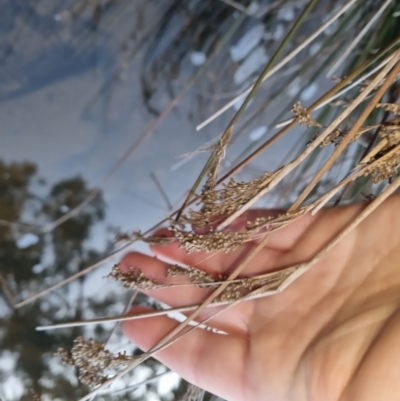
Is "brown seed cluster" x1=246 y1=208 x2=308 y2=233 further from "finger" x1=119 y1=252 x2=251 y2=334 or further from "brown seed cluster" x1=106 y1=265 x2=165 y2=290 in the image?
"finger" x1=119 y1=252 x2=251 y2=334

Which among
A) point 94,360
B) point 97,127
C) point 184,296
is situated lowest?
point 94,360

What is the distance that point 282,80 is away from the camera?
2.87ft

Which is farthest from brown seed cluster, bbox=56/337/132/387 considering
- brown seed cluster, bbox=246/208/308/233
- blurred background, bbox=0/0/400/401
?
blurred background, bbox=0/0/400/401

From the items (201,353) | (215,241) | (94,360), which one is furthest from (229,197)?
(201,353)

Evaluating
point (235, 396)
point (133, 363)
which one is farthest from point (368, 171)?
point (235, 396)

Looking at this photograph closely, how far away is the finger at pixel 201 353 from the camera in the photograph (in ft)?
1.84

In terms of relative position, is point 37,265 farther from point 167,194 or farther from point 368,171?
point 368,171

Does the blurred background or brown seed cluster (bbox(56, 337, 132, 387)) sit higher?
the blurred background

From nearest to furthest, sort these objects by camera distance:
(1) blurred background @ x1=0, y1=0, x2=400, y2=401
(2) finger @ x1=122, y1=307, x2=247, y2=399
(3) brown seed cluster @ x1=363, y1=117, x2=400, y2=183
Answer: (3) brown seed cluster @ x1=363, y1=117, x2=400, y2=183
(2) finger @ x1=122, y1=307, x2=247, y2=399
(1) blurred background @ x1=0, y1=0, x2=400, y2=401

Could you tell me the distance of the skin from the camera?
0.42m

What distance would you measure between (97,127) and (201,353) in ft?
1.50

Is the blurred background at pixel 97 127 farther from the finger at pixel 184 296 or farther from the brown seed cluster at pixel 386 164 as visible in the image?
the brown seed cluster at pixel 386 164

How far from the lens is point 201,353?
0.58 metres

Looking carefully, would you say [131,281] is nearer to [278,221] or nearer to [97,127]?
[278,221]
